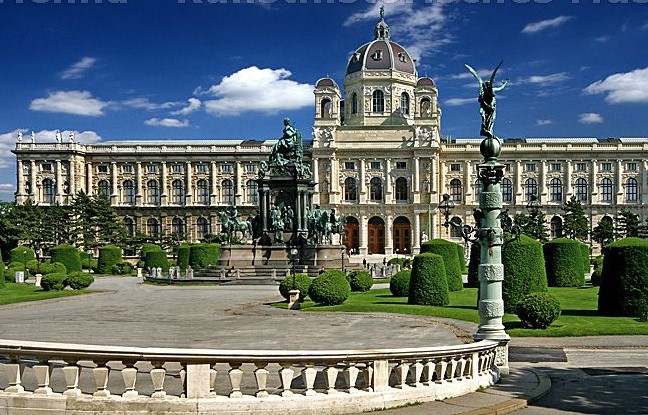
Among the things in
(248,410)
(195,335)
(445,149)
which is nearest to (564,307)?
(195,335)

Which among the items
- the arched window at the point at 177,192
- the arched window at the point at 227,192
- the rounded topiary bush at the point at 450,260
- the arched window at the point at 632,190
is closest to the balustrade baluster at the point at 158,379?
the rounded topiary bush at the point at 450,260

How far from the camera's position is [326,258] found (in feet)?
156

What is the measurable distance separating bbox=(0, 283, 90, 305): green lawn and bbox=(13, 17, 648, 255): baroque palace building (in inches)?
2170

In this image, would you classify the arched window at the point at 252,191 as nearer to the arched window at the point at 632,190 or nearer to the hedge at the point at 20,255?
the hedge at the point at 20,255

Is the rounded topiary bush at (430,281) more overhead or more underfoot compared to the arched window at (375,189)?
more underfoot

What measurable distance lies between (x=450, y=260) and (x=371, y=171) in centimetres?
6305

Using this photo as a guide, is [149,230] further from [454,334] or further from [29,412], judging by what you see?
[29,412]

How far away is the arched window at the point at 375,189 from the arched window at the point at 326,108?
11764 millimetres

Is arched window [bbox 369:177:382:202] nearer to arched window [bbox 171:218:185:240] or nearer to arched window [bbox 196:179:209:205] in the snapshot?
arched window [bbox 196:179:209:205]

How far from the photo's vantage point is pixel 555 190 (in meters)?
99.9

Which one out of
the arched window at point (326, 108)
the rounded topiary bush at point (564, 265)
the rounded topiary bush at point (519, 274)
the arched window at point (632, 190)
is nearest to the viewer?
the rounded topiary bush at point (519, 274)

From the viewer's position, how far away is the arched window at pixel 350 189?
98.4 meters

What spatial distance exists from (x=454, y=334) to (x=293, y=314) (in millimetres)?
7532

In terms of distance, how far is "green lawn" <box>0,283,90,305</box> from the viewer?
33.2 metres
